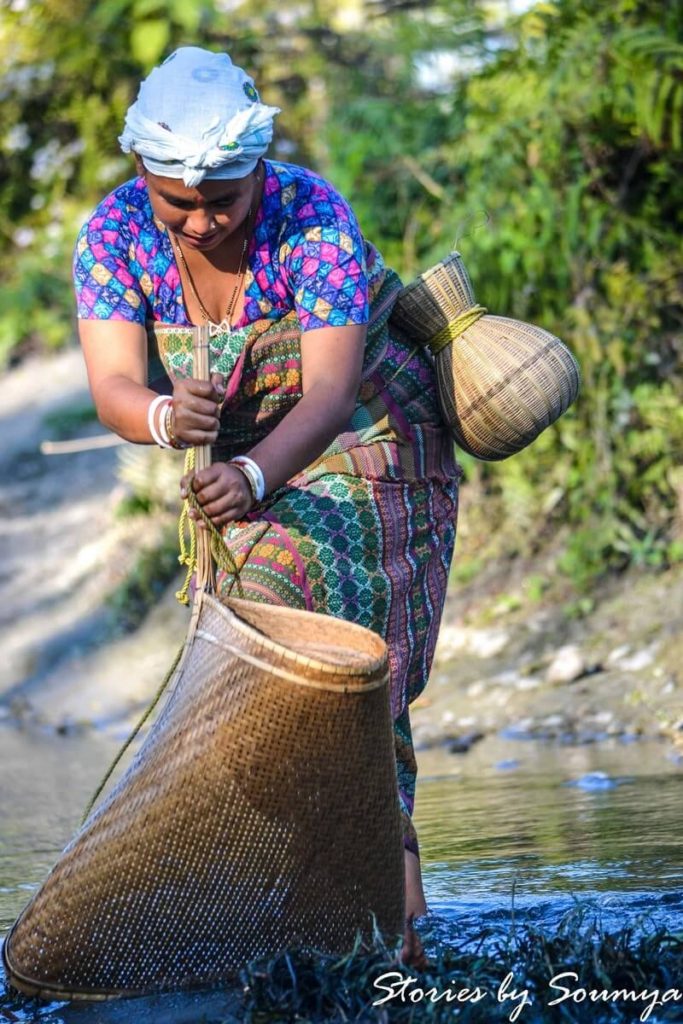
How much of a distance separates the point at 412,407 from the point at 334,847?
1078mm

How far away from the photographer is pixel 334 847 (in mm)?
2820

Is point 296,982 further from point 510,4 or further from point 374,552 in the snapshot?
point 510,4

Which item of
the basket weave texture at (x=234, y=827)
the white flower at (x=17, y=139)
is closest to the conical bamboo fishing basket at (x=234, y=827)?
the basket weave texture at (x=234, y=827)

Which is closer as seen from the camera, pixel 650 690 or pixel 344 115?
pixel 650 690

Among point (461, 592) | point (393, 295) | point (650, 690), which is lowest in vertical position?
point (461, 592)

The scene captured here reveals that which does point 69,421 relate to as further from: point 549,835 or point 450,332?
point 450,332

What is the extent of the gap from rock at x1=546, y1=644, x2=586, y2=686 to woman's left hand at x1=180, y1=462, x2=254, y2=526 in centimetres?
354

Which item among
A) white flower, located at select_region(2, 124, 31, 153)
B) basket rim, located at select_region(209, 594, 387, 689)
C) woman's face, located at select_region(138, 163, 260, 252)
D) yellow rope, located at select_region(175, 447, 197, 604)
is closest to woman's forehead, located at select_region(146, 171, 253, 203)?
woman's face, located at select_region(138, 163, 260, 252)

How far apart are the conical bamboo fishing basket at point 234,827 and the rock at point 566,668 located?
133 inches

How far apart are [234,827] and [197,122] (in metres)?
1.32

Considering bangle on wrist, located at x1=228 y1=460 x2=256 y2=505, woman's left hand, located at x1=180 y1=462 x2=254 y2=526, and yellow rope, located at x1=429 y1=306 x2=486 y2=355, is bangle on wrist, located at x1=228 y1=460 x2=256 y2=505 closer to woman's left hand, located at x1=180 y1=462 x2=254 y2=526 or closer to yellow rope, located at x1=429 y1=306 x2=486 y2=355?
woman's left hand, located at x1=180 y1=462 x2=254 y2=526

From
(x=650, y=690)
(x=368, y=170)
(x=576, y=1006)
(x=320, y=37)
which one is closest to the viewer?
(x=576, y=1006)

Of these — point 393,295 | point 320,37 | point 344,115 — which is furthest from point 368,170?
point 393,295

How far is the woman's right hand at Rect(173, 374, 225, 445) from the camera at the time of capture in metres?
2.83
